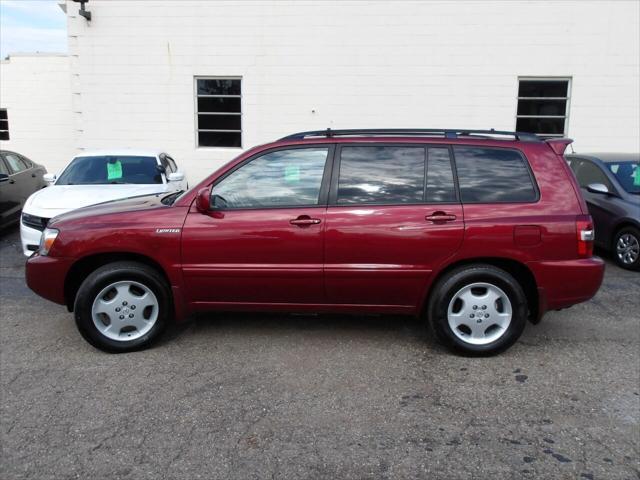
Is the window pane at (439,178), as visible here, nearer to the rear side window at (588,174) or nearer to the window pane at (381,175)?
the window pane at (381,175)

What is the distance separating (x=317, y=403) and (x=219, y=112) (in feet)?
28.9

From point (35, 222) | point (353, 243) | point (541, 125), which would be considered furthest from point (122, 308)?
point (541, 125)

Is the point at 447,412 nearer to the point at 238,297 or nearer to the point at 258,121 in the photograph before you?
the point at 238,297

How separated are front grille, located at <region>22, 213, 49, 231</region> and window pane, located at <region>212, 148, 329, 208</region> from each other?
3207 millimetres

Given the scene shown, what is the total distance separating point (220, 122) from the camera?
37.4ft

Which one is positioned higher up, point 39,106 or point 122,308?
point 39,106

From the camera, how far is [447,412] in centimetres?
353

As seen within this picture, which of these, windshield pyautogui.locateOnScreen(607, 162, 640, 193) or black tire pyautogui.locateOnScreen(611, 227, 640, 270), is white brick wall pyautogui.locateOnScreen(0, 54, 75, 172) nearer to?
windshield pyautogui.locateOnScreen(607, 162, 640, 193)

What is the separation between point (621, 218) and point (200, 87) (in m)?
8.10

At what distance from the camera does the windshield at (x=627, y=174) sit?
24.8ft

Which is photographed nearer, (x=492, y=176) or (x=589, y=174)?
(x=492, y=176)

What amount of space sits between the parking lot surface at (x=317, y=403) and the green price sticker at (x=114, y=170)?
10.00ft

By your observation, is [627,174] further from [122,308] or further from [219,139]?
[219,139]

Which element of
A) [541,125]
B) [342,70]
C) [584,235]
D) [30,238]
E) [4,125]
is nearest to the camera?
[584,235]
